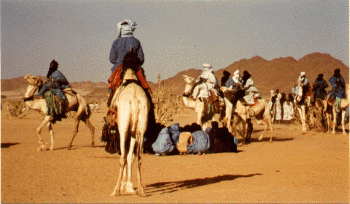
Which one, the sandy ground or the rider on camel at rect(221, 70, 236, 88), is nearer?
the sandy ground

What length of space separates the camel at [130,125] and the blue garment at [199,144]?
5.93 metres

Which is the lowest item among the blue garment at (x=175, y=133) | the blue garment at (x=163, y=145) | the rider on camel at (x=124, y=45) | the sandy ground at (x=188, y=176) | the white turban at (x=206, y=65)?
the sandy ground at (x=188, y=176)

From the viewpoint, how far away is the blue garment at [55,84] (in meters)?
14.3

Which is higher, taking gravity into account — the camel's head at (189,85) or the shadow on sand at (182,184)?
the camel's head at (189,85)

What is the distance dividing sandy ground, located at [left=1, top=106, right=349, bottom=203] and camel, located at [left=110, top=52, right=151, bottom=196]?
0.32 meters

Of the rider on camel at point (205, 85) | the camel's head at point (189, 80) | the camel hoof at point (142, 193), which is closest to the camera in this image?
the camel hoof at point (142, 193)

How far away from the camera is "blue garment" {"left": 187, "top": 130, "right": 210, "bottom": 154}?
42.9 feet

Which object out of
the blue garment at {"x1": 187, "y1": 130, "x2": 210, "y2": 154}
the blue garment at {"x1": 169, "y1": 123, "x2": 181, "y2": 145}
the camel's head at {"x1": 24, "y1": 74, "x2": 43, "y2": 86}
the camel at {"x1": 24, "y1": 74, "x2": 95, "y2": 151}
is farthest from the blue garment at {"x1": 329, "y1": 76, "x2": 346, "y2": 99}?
the camel's head at {"x1": 24, "y1": 74, "x2": 43, "y2": 86}

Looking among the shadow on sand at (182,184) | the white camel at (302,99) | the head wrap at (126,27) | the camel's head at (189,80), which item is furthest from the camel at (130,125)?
the white camel at (302,99)

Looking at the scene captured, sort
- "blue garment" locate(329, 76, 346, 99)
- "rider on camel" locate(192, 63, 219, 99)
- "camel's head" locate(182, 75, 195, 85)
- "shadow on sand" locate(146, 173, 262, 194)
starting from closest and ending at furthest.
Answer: "shadow on sand" locate(146, 173, 262, 194), "camel's head" locate(182, 75, 195, 85), "rider on camel" locate(192, 63, 219, 99), "blue garment" locate(329, 76, 346, 99)

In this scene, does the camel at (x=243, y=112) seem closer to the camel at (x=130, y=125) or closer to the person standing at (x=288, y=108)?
the camel at (x=130, y=125)

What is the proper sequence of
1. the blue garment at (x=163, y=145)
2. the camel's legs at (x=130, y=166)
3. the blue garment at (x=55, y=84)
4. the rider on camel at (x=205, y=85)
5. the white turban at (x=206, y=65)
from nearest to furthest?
the camel's legs at (x=130, y=166) < the blue garment at (x=163, y=145) < the blue garment at (x=55, y=84) < the rider on camel at (x=205, y=85) < the white turban at (x=206, y=65)

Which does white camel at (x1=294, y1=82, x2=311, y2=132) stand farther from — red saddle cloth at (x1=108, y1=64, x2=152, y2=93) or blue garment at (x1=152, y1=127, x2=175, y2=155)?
red saddle cloth at (x1=108, y1=64, x2=152, y2=93)

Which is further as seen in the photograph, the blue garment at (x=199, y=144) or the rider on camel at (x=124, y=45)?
the blue garment at (x=199, y=144)
